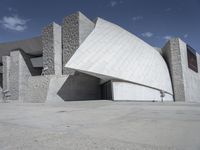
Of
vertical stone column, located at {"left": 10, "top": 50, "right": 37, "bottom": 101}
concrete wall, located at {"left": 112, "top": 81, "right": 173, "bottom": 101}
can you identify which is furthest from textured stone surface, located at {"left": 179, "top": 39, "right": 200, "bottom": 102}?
vertical stone column, located at {"left": 10, "top": 50, "right": 37, "bottom": 101}

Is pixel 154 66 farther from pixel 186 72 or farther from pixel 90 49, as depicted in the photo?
pixel 90 49

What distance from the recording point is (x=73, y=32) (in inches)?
847

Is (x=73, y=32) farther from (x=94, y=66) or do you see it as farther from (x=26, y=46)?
(x=26, y=46)

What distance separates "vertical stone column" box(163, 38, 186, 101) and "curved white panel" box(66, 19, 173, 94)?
999mm

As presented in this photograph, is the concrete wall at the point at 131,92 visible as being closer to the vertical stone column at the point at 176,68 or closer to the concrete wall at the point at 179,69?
the vertical stone column at the point at 176,68

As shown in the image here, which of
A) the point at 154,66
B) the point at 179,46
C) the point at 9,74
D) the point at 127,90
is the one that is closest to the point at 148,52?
the point at 154,66

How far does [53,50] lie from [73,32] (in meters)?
3.27

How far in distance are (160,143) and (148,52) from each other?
21507 mm

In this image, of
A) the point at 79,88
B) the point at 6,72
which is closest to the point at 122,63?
the point at 79,88

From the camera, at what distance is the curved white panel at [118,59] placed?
53.1ft

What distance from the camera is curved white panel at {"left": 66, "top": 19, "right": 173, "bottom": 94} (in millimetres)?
16172

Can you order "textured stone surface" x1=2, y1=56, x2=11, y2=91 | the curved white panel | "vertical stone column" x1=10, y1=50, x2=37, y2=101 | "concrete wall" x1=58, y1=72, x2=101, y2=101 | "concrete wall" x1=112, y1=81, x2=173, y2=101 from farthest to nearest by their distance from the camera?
"textured stone surface" x1=2, y1=56, x2=11, y2=91
"vertical stone column" x1=10, y1=50, x2=37, y2=101
"concrete wall" x1=58, y1=72, x2=101, y2=101
"concrete wall" x1=112, y1=81, x2=173, y2=101
the curved white panel

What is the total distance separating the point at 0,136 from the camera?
379 cm

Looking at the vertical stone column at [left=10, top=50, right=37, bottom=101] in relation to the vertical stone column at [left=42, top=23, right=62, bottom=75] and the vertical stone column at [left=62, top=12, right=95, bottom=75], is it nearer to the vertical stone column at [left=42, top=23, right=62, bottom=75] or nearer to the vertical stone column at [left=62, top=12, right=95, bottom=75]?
the vertical stone column at [left=42, top=23, right=62, bottom=75]
